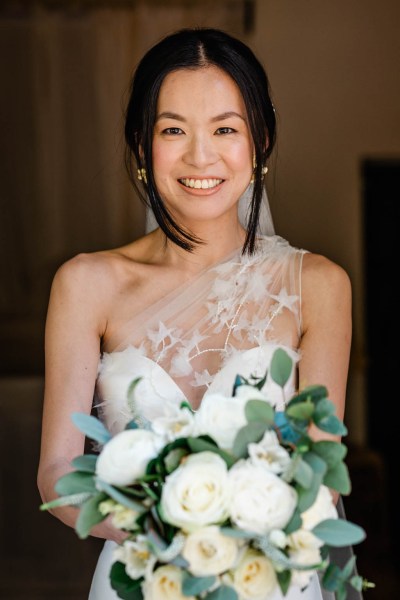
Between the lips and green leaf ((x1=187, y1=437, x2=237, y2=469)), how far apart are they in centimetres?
92

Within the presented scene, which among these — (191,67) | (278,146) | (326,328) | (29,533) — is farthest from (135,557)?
(278,146)

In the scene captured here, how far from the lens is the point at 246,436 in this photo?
1285 mm

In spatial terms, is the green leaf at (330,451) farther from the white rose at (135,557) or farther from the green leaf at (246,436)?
the white rose at (135,557)

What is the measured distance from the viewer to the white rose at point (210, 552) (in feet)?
4.09

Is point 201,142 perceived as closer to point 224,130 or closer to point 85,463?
point 224,130

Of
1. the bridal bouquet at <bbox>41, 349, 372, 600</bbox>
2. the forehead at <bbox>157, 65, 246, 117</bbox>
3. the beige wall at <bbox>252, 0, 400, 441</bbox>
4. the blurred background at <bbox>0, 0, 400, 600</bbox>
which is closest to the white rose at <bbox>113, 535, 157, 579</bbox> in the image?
the bridal bouquet at <bbox>41, 349, 372, 600</bbox>

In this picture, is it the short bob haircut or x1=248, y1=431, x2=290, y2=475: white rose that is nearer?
x1=248, y1=431, x2=290, y2=475: white rose

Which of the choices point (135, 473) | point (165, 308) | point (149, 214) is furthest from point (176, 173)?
point (135, 473)

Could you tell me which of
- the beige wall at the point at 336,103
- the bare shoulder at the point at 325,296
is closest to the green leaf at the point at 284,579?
the bare shoulder at the point at 325,296

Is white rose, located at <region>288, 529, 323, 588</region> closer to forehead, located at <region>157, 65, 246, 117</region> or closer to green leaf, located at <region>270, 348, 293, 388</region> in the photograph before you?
green leaf, located at <region>270, 348, 293, 388</region>

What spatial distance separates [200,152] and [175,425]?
877 mm

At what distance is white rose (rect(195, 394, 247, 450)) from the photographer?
130 centimetres

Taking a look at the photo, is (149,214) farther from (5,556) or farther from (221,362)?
(5,556)

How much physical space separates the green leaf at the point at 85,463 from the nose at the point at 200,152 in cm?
89
